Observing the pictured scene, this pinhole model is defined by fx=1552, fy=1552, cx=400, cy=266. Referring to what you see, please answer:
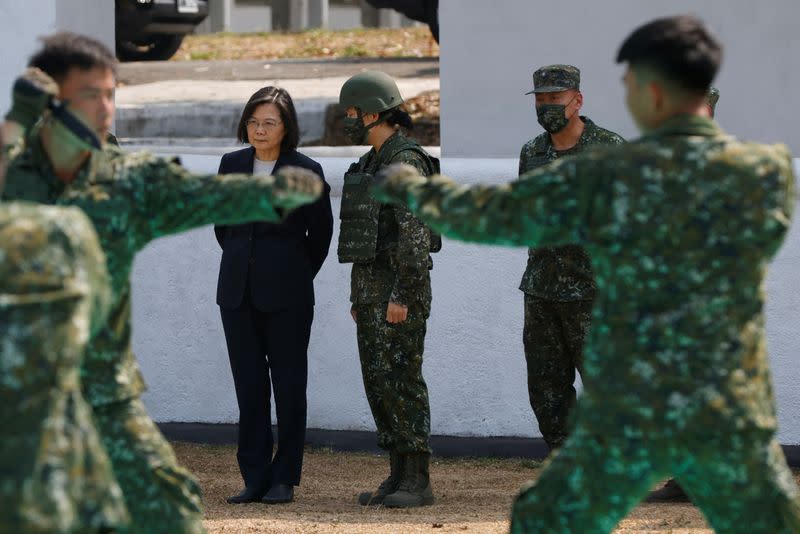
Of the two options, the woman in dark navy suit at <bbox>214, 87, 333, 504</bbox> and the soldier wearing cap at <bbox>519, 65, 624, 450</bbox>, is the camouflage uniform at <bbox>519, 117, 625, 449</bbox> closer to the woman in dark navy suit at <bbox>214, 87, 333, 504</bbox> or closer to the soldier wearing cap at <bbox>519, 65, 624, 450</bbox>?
the soldier wearing cap at <bbox>519, 65, 624, 450</bbox>

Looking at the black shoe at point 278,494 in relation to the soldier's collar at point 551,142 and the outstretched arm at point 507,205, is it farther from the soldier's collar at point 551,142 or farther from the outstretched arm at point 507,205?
the outstretched arm at point 507,205

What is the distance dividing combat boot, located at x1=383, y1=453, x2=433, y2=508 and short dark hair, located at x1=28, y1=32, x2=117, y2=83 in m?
3.11

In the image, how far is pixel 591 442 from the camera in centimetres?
386

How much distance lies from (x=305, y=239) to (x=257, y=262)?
0.27m

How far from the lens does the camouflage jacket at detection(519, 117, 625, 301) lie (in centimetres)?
654

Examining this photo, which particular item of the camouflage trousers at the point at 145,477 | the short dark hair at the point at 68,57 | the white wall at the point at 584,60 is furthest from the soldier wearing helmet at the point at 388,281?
the camouflage trousers at the point at 145,477

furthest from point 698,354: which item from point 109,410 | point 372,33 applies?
point 372,33

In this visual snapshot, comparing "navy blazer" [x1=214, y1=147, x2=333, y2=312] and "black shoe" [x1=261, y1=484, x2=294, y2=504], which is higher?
"navy blazer" [x1=214, y1=147, x2=333, y2=312]

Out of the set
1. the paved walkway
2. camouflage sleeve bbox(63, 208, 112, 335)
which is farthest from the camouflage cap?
the paved walkway

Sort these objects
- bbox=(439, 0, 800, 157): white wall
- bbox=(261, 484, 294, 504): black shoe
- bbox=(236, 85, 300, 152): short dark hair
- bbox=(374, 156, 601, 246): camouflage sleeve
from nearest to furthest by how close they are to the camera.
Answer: bbox=(374, 156, 601, 246): camouflage sleeve → bbox=(236, 85, 300, 152): short dark hair → bbox=(261, 484, 294, 504): black shoe → bbox=(439, 0, 800, 157): white wall

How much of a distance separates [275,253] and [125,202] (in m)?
2.69

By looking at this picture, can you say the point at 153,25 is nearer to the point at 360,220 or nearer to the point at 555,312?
the point at 360,220

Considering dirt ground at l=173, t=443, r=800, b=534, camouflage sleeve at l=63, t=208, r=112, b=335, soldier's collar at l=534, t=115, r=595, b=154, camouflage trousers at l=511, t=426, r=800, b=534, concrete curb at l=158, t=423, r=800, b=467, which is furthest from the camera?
concrete curb at l=158, t=423, r=800, b=467

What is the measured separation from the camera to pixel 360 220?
6.66m
